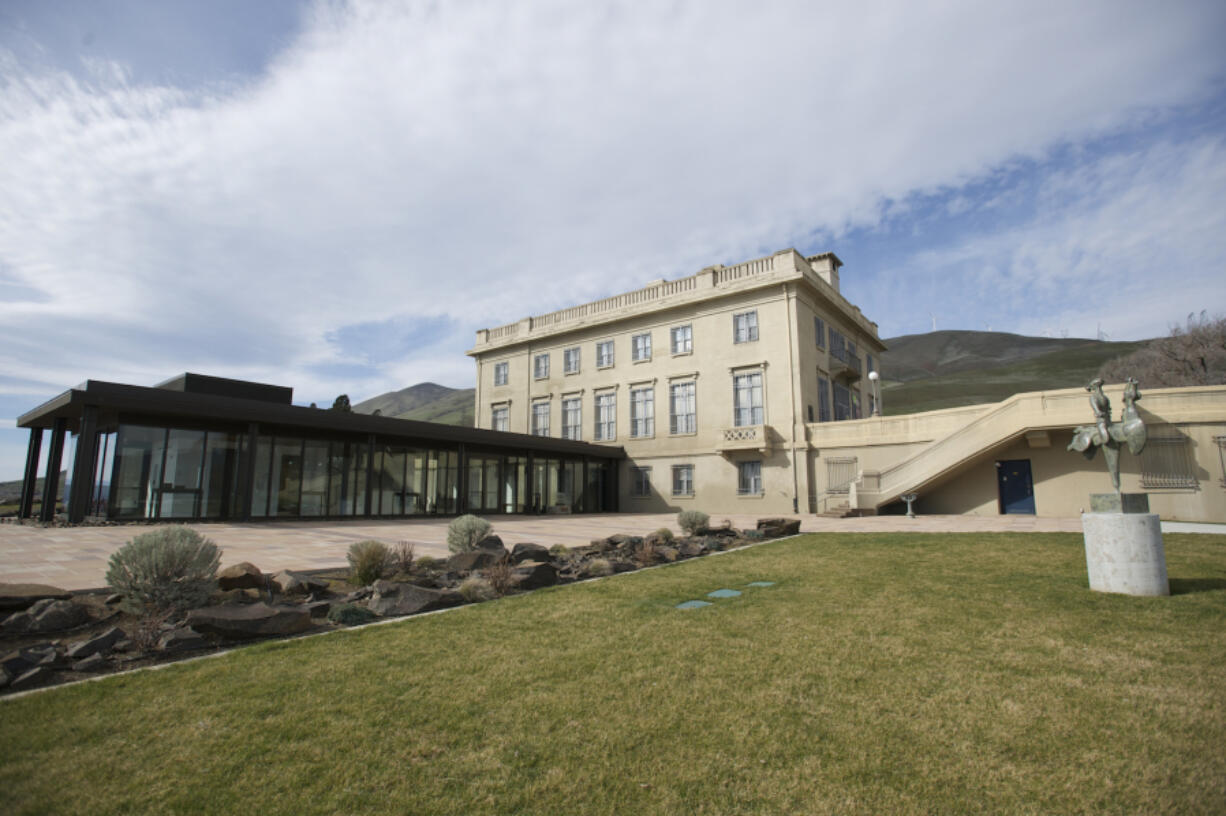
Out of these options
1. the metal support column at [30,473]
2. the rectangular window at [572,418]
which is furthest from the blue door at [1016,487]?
the metal support column at [30,473]

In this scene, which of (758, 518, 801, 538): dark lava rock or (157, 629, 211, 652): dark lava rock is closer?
(157, 629, 211, 652): dark lava rock

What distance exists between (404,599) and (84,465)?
15.3 meters

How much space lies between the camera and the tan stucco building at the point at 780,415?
69.2 ft

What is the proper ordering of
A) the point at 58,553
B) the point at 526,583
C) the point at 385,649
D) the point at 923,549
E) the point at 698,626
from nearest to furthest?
the point at 385,649
the point at 698,626
the point at 526,583
the point at 58,553
the point at 923,549

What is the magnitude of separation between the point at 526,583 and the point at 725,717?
516 cm

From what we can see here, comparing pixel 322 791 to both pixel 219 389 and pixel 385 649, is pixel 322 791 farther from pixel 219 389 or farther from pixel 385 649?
pixel 219 389

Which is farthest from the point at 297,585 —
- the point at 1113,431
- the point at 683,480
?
the point at 683,480

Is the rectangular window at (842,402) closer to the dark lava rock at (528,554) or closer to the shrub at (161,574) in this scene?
the dark lava rock at (528,554)

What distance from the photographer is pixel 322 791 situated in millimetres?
3102

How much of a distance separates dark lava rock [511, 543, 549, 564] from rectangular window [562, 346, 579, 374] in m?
26.1

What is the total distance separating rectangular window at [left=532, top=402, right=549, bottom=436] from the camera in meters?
37.9

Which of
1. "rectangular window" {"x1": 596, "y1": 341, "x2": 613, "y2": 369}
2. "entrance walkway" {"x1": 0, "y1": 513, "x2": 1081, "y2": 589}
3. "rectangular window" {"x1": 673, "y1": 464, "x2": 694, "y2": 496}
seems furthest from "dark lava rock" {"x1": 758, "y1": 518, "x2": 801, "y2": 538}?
"rectangular window" {"x1": 596, "y1": 341, "x2": 613, "y2": 369}

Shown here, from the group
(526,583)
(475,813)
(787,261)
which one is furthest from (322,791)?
(787,261)

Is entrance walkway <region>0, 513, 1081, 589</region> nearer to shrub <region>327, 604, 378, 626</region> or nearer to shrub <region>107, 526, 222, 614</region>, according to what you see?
shrub <region>107, 526, 222, 614</region>
